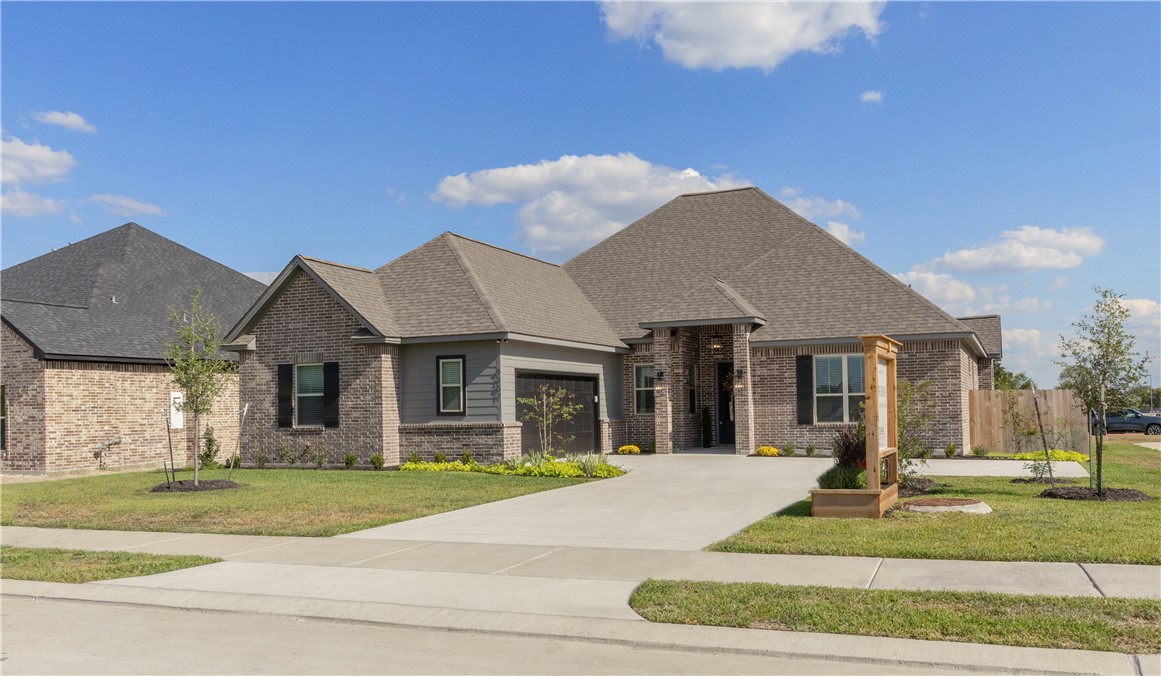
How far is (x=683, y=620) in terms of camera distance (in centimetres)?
757

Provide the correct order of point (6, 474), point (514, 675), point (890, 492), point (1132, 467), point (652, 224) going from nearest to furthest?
1. point (514, 675)
2. point (890, 492)
3. point (1132, 467)
4. point (6, 474)
5. point (652, 224)

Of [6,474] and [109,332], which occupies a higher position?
[109,332]

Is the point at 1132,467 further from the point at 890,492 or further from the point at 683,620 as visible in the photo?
the point at 683,620

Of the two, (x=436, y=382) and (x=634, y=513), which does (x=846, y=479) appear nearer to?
(x=634, y=513)

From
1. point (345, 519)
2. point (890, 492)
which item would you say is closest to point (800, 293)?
point (890, 492)

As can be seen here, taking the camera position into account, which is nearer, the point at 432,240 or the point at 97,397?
the point at 97,397

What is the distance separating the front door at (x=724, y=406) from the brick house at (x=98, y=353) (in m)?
15.3

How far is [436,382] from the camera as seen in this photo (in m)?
23.9

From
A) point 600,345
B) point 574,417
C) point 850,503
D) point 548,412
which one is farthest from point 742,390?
point 850,503

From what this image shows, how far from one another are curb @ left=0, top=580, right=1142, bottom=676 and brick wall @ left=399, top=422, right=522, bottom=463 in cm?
1384

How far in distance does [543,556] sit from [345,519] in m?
4.48

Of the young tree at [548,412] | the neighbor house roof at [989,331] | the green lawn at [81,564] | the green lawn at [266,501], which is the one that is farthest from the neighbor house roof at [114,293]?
the neighbor house roof at [989,331]

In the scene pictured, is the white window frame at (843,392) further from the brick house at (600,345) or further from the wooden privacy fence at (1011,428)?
the wooden privacy fence at (1011,428)

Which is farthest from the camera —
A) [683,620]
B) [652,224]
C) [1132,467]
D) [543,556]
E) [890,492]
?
[652,224]
